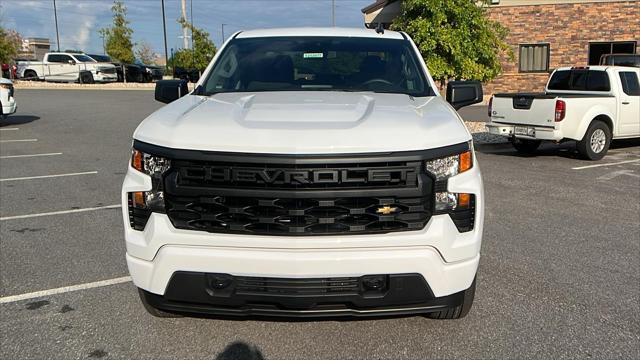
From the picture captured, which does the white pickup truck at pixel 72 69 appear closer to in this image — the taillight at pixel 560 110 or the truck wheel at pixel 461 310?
the taillight at pixel 560 110

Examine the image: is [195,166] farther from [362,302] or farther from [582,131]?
[582,131]

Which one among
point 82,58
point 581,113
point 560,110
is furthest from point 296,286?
point 82,58

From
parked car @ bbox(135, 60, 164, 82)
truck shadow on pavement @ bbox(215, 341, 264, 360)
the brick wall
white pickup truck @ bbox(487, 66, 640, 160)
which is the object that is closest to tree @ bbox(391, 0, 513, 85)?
white pickup truck @ bbox(487, 66, 640, 160)

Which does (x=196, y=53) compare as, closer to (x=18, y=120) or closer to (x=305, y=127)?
(x=18, y=120)

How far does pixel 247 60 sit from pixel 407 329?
2479 millimetres

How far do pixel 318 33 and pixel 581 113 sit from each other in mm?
7471

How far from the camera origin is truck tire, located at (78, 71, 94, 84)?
36.2 meters

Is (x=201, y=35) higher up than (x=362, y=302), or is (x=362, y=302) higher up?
(x=201, y=35)

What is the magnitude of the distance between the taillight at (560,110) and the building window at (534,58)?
16.9 metres

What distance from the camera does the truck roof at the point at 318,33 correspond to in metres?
4.80

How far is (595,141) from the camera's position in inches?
419

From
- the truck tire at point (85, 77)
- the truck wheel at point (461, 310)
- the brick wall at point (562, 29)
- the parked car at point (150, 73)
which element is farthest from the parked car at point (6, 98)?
the parked car at point (150, 73)

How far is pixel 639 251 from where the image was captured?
5.05 m

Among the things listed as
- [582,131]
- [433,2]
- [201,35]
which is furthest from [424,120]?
[201,35]
